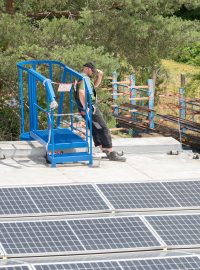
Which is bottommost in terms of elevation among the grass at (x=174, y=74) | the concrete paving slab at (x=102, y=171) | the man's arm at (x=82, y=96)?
the grass at (x=174, y=74)

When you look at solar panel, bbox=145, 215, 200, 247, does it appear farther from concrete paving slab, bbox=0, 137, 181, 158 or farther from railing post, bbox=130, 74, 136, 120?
railing post, bbox=130, 74, 136, 120

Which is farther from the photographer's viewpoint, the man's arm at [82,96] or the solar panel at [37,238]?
the man's arm at [82,96]

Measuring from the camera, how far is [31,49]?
22.8m

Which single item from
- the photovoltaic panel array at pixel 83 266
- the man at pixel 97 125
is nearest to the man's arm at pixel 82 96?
the man at pixel 97 125

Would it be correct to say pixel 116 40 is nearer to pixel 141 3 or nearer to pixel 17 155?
pixel 141 3

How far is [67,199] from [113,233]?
1388mm

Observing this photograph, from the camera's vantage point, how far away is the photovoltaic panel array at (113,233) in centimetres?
1392

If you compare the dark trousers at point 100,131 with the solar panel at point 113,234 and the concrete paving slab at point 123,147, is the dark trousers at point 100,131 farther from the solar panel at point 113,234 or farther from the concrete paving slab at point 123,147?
the solar panel at point 113,234

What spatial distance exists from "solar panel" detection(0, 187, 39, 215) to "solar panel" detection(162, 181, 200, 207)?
7.44ft

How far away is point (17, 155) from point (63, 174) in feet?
5.47

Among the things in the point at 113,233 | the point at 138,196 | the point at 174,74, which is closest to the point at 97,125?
the point at 138,196

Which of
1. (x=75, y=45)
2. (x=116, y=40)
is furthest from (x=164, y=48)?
(x=75, y=45)

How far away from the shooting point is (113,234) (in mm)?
14219

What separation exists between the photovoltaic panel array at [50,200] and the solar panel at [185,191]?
1.23 meters
